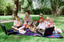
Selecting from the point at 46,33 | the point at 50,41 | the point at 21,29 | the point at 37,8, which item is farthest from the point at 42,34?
the point at 37,8

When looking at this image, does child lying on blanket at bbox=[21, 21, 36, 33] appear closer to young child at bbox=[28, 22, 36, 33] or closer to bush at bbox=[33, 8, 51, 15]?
young child at bbox=[28, 22, 36, 33]

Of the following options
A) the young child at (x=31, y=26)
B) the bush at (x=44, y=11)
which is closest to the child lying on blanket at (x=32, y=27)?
the young child at (x=31, y=26)

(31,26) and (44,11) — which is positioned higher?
(31,26)

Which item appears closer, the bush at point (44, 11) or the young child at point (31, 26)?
the young child at point (31, 26)

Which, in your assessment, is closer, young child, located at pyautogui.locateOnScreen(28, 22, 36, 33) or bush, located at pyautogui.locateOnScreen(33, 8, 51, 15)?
young child, located at pyautogui.locateOnScreen(28, 22, 36, 33)

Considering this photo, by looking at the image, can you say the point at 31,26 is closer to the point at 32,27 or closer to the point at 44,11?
the point at 32,27

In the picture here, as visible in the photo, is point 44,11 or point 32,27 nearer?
point 32,27

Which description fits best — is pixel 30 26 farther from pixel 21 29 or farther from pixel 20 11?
pixel 20 11

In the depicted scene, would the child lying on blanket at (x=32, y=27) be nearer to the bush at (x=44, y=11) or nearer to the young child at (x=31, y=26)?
the young child at (x=31, y=26)

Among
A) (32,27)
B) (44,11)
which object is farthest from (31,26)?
(44,11)

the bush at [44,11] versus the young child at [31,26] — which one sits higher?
the young child at [31,26]

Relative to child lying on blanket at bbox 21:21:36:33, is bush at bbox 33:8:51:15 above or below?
below

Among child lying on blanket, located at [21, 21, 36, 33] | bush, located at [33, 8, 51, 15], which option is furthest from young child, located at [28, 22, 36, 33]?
bush, located at [33, 8, 51, 15]

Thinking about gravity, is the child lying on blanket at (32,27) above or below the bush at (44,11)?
above
